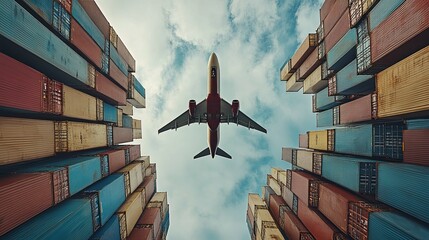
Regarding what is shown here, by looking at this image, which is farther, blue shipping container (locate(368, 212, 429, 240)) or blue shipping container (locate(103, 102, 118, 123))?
blue shipping container (locate(103, 102, 118, 123))

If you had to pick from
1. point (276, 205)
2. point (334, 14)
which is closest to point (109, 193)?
point (276, 205)

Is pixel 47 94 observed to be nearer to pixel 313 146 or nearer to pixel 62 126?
pixel 62 126

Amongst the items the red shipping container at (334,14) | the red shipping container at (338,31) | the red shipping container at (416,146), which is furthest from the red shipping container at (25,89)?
the red shipping container at (334,14)

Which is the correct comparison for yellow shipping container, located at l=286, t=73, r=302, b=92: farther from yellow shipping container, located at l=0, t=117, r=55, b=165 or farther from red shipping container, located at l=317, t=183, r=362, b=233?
yellow shipping container, located at l=0, t=117, r=55, b=165

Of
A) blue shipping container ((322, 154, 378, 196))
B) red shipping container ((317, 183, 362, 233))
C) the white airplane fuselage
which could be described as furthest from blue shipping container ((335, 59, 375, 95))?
the white airplane fuselage

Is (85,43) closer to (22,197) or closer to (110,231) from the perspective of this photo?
(22,197)

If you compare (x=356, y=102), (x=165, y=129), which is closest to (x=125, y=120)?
(x=165, y=129)
